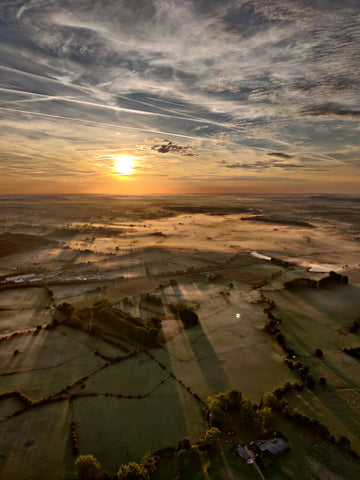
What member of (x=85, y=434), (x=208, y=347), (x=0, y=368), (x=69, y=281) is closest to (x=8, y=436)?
(x=85, y=434)

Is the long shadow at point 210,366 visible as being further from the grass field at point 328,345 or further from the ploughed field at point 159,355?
the grass field at point 328,345

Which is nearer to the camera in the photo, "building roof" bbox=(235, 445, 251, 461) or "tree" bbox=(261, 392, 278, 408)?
"building roof" bbox=(235, 445, 251, 461)

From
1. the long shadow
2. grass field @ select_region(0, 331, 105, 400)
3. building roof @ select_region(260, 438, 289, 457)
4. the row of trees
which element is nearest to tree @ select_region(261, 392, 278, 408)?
building roof @ select_region(260, 438, 289, 457)

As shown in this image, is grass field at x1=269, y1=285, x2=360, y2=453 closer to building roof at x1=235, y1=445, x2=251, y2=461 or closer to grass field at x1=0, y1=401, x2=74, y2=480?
building roof at x1=235, y1=445, x2=251, y2=461

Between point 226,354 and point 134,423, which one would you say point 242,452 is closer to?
point 134,423

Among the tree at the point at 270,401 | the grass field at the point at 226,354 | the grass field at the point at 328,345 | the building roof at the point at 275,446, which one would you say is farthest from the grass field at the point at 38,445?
the grass field at the point at 328,345

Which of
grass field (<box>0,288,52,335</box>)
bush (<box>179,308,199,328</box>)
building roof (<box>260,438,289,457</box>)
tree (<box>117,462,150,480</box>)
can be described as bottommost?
grass field (<box>0,288,52,335</box>)
